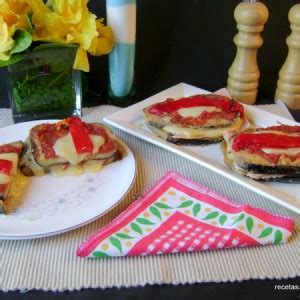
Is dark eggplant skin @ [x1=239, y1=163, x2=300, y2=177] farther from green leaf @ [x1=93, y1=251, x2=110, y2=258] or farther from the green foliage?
the green foliage

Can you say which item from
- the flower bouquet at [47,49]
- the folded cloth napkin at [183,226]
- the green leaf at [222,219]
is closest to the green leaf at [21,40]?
the flower bouquet at [47,49]

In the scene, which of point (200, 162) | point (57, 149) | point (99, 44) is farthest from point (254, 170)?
point (99, 44)

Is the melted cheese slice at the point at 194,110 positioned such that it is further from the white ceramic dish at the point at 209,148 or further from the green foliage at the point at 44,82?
the green foliage at the point at 44,82

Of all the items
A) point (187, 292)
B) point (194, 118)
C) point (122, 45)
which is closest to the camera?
point (187, 292)

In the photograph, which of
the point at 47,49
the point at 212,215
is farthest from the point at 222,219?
the point at 47,49

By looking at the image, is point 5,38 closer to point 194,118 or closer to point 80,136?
point 80,136

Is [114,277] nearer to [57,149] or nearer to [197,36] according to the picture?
[57,149]
